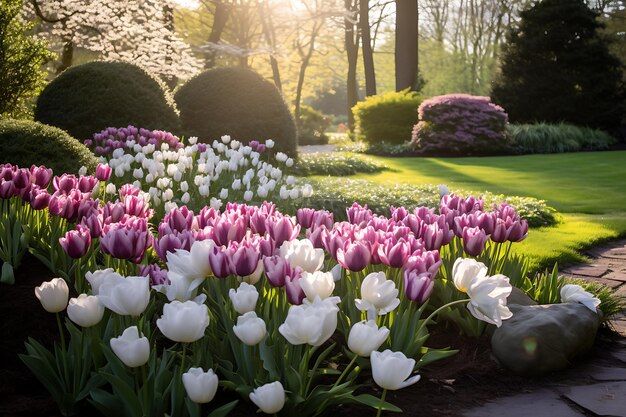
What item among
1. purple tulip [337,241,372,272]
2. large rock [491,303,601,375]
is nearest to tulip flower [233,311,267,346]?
purple tulip [337,241,372,272]

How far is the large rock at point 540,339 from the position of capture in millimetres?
3730

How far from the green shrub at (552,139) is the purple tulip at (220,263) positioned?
2143 centimetres

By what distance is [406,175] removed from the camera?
16.0 m

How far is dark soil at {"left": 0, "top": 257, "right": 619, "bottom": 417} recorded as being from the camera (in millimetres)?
3043

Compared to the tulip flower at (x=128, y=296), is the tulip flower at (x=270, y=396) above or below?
below

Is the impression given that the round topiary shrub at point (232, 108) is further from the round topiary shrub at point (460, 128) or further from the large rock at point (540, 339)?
the large rock at point (540, 339)

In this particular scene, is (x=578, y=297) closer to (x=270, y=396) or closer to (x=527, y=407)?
(x=527, y=407)

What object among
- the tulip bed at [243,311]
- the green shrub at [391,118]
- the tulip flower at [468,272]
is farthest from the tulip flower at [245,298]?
the green shrub at [391,118]

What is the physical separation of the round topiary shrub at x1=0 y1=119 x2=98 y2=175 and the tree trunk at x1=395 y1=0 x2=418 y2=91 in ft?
69.7

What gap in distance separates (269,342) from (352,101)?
3606 cm

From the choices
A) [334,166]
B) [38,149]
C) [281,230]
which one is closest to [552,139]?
[334,166]

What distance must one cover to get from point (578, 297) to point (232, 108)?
37.9ft

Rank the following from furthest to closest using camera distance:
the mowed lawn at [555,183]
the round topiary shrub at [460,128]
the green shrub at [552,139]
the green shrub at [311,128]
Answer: the green shrub at [311,128], the green shrub at [552,139], the round topiary shrub at [460,128], the mowed lawn at [555,183]

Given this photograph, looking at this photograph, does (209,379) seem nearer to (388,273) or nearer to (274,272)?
(274,272)
